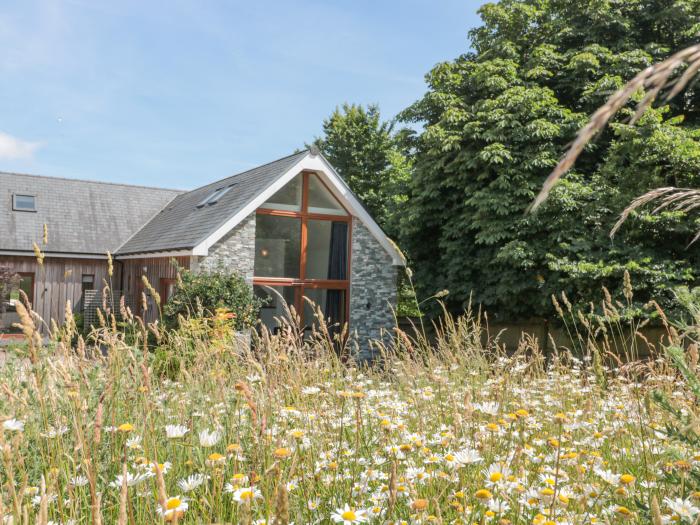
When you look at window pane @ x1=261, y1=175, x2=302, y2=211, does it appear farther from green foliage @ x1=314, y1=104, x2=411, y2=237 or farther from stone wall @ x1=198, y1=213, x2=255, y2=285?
green foliage @ x1=314, y1=104, x2=411, y2=237

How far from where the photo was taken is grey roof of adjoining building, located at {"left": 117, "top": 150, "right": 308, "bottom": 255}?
48.4 feet

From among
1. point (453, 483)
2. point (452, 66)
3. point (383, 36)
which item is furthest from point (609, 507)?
point (452, 66)

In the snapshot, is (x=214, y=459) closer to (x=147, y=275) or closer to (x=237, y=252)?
(x=237, y=252)

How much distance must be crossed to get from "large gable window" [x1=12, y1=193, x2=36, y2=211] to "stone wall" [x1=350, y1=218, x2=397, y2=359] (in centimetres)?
1319

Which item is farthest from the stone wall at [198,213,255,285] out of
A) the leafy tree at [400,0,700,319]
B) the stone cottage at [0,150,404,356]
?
the leafy tree at [400,0,700,319]

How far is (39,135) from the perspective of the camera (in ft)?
35.3

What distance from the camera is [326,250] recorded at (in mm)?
16406

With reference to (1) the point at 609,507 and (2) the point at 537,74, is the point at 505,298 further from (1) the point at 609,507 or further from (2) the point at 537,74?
(1) the point at 609,507

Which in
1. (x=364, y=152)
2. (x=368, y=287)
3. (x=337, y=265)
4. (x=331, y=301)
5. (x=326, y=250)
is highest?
(x=364, y=152)

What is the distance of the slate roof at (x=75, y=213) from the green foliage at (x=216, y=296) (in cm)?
833

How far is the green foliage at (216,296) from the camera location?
13062 millimetres

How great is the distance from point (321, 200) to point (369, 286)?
9.80 ft

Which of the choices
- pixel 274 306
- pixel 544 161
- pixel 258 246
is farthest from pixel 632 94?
pixel 274 306

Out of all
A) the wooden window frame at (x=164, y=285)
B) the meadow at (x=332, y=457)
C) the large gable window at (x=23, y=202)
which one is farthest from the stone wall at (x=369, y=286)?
the large gable window at (x=23, y=202)
